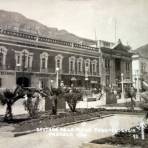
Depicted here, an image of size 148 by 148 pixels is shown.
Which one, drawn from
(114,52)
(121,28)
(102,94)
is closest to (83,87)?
(102,94)

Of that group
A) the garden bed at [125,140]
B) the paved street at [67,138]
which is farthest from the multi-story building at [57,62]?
the garden bed at [125,140]

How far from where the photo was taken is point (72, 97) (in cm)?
346

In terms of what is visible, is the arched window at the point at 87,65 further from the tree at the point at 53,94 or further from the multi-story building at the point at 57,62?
the tree at the point at 53,94

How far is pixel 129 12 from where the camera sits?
308 centimetres

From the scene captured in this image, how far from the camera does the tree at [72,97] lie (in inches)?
132

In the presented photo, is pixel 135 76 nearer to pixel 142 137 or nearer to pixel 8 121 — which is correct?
pixel 142 137

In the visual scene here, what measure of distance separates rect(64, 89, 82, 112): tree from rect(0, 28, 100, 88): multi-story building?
0.12 m

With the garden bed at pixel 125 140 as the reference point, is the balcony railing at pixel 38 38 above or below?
above

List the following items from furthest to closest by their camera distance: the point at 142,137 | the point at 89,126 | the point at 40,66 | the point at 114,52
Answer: the point at 114,52, the point at 40,66, the point at 89,126, the point at 142,137

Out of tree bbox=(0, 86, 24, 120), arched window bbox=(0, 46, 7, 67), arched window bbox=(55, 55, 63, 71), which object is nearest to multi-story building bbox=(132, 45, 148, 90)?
arched window bbox=(55, 55, 63, 71)

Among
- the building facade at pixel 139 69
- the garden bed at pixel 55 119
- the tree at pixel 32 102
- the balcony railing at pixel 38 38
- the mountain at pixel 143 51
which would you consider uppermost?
the balcony railing at pixel 38 38

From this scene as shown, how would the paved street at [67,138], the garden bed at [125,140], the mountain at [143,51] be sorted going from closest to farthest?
the garden bed at [125,140]
the paved street at [67,138]
the mountain at [143,51]

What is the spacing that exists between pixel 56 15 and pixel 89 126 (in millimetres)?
1190

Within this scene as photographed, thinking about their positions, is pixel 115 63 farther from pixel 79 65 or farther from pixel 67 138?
pixel 67 138
